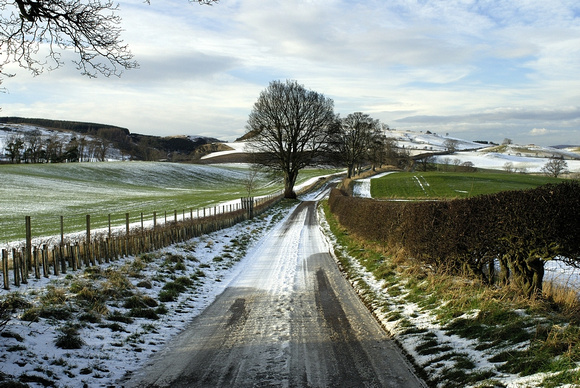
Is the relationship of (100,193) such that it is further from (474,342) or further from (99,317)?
(474,342)

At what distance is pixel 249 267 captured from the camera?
47.7 feet

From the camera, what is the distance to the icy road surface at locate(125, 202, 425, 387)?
18.0ft

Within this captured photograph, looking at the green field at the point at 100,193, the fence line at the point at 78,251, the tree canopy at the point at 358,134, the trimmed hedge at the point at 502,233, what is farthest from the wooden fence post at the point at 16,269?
the tree canopy at the point at 358,134

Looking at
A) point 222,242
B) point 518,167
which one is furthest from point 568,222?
point 518,167

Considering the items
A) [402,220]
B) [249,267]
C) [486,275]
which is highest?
[402,220]

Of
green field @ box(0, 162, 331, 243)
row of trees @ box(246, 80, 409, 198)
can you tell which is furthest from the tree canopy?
row of trees @ box(246, 80, 409, 198)

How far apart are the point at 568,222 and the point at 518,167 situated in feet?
430

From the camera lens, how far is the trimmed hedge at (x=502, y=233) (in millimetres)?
6379

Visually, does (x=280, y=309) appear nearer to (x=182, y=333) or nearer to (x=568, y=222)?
(x=182, y=333)

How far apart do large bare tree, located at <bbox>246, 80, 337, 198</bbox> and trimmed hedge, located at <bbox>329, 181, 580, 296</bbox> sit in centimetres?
3593

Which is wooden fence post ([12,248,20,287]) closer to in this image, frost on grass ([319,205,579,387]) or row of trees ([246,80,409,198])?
frost on grass ([319,205,579,387])

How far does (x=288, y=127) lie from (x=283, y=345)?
41566 mm

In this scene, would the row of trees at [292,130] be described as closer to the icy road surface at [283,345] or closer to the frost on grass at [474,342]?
the icy road surface at [283,345]

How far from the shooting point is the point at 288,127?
47.0m
